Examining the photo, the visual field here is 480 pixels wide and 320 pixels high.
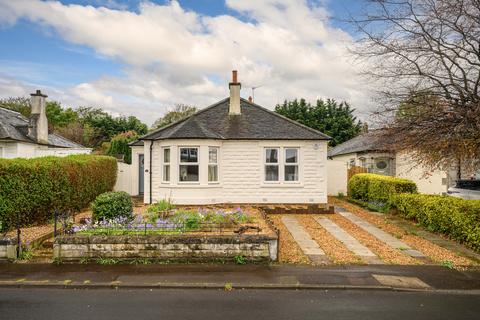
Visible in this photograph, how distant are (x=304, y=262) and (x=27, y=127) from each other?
74.1ft

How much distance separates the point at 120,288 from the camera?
23.3 ft

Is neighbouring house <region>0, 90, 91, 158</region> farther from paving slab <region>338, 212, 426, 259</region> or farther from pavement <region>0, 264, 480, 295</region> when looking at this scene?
paving slab <region>338, 212, 426, 259</region>

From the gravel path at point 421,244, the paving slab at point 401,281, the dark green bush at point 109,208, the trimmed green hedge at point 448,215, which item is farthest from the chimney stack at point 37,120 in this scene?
the paving slab at point 401,281

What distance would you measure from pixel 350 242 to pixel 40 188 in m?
9.96

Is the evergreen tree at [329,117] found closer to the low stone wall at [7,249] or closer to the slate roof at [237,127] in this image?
the slate roof at [237,127]

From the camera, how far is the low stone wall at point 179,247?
8688 millimetres

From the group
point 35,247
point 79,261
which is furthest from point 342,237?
point 35,247

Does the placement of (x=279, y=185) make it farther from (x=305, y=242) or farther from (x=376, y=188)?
(x=305, y=242)

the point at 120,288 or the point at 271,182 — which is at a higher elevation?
the point at 271,182

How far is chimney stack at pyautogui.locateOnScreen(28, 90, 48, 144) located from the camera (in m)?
24.2

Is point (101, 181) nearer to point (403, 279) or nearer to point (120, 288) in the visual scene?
point (120, 288)

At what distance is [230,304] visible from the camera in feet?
20.7

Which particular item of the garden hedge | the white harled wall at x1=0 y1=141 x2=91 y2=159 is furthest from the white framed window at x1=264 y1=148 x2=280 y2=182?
the white harled wall at x1=0 y1=141 x2=91 y2=159

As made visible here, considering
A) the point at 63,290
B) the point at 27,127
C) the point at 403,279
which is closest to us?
the point at 63,290
